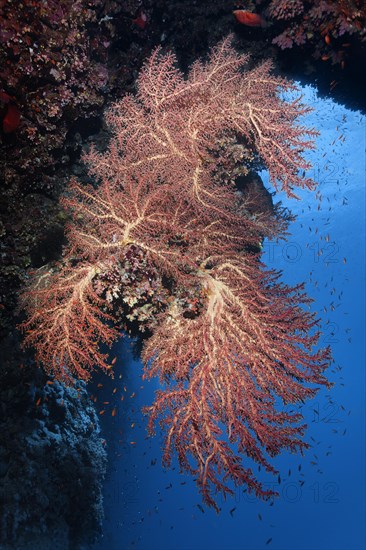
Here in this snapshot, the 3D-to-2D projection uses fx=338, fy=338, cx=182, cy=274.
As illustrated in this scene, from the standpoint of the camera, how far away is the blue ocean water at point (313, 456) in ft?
90.5

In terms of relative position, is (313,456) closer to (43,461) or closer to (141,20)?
(43,461)

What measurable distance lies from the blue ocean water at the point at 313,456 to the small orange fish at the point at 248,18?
15.4 meters

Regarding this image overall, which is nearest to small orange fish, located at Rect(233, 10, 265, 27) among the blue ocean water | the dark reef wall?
the dark reef wall

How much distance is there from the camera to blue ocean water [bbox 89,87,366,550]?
90.5ft

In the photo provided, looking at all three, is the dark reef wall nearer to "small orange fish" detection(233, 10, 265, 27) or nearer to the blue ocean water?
"small orange fish" detection(233, 10, 265, 27)

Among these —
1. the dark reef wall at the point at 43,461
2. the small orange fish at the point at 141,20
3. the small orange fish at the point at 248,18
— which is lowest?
the dark reef wall at the point at 43,461

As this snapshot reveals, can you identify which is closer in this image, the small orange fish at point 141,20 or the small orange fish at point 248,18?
the small orange fish at point 141,20

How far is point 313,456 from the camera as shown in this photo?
6450 centimetres

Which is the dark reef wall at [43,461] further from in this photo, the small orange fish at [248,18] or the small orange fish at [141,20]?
the small orange fish at [248,18]

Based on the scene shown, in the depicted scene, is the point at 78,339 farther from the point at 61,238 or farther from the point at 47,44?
the point at 47,44

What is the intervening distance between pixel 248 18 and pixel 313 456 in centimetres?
7395

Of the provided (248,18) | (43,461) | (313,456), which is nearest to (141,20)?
(248,18)

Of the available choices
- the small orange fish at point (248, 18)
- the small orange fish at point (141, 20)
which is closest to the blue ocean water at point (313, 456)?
the small orange fish at point (141, 20)

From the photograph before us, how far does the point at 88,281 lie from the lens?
4301 millimetres
